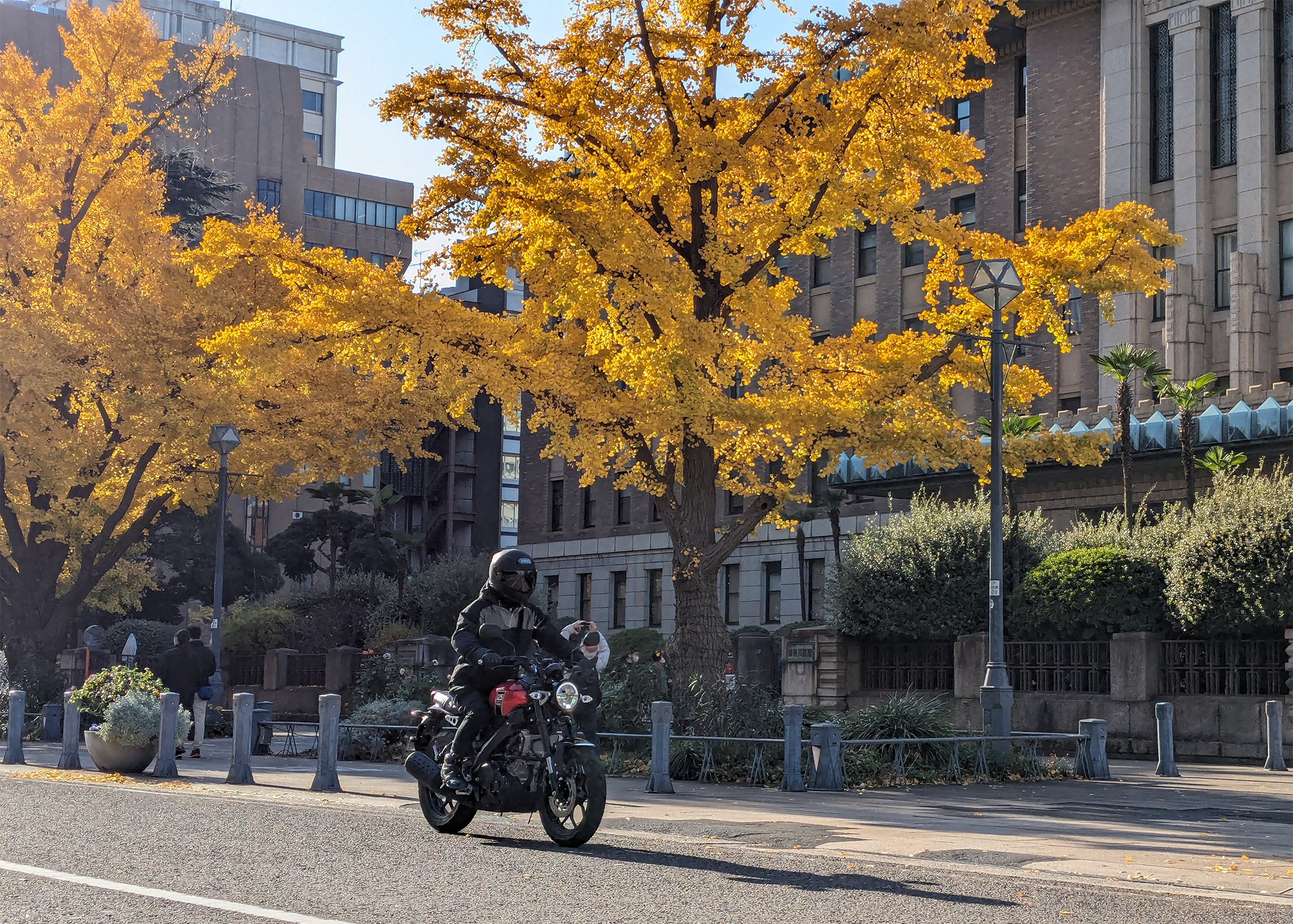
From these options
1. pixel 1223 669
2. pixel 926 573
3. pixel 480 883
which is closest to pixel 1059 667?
pixel 1223 669

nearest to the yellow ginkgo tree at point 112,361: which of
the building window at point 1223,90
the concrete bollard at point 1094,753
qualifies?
the concrete bollard at point 1094,753

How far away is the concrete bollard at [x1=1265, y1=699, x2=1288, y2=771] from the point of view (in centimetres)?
2239

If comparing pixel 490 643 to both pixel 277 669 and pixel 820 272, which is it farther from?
pixel 820 272

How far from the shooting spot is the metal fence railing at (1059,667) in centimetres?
2814

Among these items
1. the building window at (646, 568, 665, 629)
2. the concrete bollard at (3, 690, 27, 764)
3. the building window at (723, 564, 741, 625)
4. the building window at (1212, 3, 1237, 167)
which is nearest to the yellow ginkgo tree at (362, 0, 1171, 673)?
the concrete bollard at (3, 690, 27, 764)

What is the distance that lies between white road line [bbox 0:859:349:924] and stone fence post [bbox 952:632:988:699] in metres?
23.1

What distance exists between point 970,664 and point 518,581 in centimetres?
2122

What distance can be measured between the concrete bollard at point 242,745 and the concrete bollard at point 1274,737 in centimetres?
1470

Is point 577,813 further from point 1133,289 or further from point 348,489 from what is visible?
point 348,489

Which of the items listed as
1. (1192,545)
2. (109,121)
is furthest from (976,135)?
(109,121)

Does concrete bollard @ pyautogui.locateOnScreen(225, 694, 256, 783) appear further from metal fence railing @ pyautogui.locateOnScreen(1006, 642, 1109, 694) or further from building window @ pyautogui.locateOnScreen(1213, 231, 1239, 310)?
building window @ pyautogui.locateOnScreen(1213, 231, 1239, 310)

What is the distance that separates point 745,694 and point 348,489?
127ft

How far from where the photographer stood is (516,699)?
9578 millimetres

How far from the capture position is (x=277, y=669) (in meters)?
39.3
